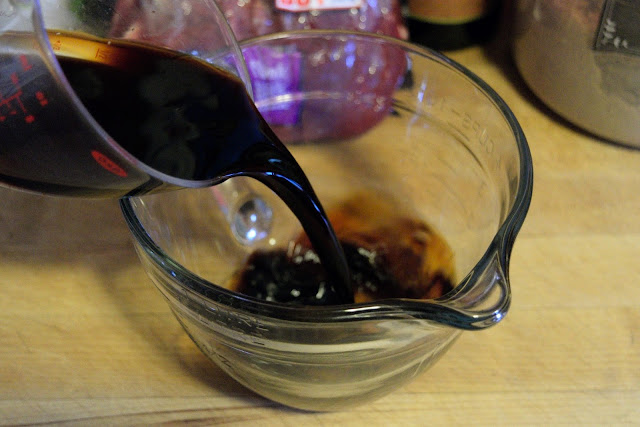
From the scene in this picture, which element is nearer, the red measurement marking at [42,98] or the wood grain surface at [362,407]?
the red measurement marking at [42,98]

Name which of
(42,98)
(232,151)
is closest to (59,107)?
(42,98)

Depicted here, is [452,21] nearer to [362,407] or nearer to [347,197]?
[347,197]

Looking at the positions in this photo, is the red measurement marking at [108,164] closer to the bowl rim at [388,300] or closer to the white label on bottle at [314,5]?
the bowl rim at [388,300]

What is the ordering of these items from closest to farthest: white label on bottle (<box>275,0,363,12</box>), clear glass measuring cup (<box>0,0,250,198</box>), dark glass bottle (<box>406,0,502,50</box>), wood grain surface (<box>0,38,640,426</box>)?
clear glass measuring cup (<box>0,0,250,198</box>) → wood grain surface (<box>0,38,640,426</box>) → white label on bottle (<box>275,0,363,12</box>) → dark glass bottle (<box>406,0,502,50</box>)

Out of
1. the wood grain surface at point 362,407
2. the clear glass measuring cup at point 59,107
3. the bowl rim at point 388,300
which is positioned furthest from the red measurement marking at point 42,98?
the wood grain surface at point 362,407

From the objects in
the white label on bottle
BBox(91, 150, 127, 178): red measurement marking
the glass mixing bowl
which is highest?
BBox(91, 150, 127, 178): red measurement marking

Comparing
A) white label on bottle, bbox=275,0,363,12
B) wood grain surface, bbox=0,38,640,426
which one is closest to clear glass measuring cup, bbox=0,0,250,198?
wood grain surface, bbox=0,38,640,426

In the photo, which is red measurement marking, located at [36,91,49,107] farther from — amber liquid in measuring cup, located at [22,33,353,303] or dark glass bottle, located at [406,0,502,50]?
dark glass bottle, located at [406,0,502,50]

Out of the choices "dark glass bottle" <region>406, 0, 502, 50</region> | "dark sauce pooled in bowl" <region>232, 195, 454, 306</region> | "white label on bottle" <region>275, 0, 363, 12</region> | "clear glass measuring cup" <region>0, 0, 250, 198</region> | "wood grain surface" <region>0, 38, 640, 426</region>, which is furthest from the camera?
"dark glass bottle" <region>406, 0, 502, 50</region>
